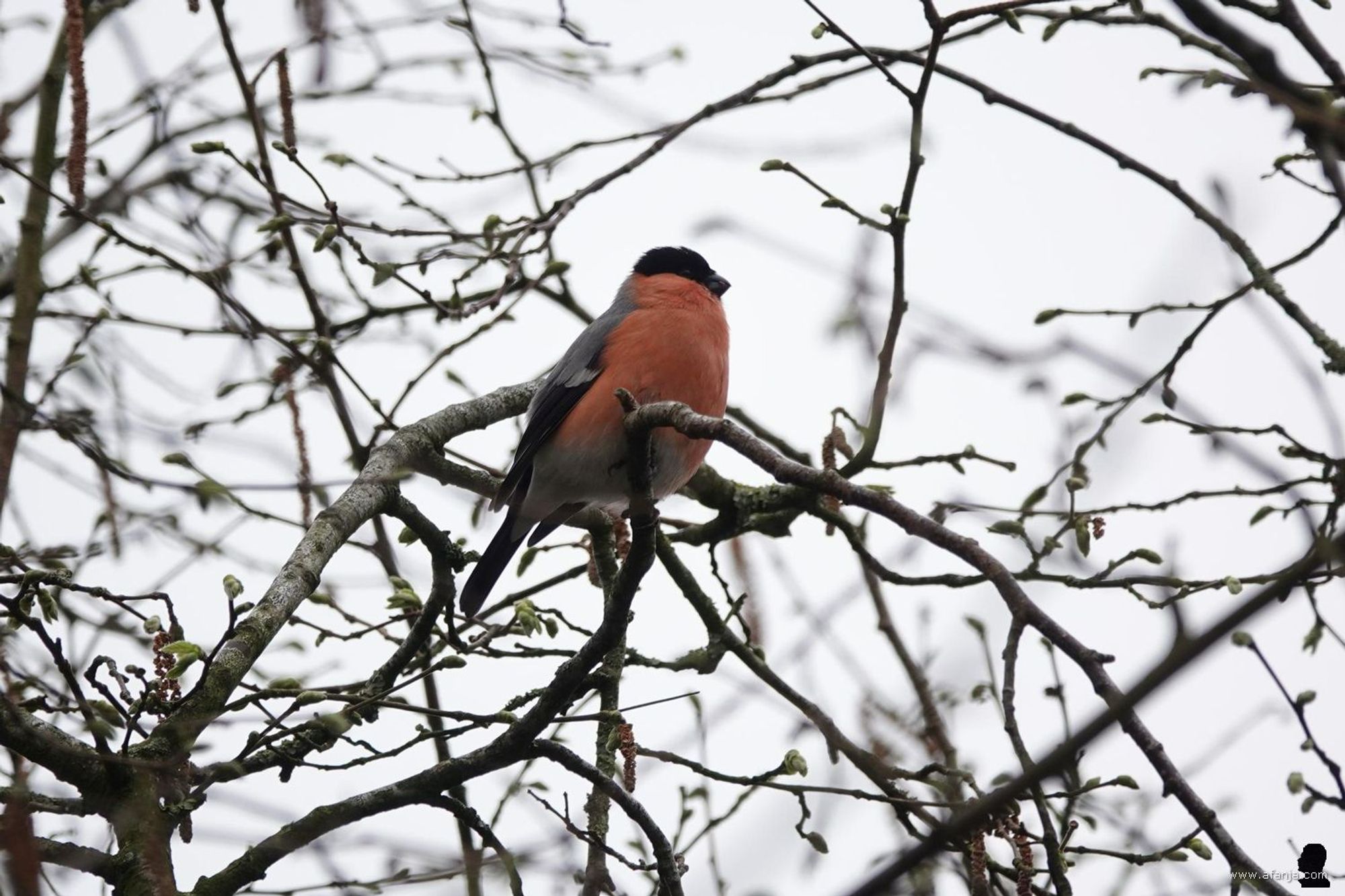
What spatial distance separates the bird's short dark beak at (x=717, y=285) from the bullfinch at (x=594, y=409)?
49cm

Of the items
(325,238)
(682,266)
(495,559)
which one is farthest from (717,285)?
(325,238)

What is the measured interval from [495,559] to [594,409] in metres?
0.59

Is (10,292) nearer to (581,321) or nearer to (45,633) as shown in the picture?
(581,321)

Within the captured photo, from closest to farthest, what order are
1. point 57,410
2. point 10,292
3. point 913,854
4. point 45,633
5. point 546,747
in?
1. point 913,854
2. point 45,633
3. point 546,747
4. point 57,410
5. point 10,292

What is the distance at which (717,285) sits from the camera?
5.07m

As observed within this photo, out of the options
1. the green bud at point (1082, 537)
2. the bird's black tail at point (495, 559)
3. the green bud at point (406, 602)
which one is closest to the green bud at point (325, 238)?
the green bud at point (406, 602)

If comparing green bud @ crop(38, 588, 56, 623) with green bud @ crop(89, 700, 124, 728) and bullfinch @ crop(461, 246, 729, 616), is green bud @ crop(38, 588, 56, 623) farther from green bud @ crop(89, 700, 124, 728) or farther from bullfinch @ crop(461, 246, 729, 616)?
bullfinch @ crop(461, 246, 729, 616)

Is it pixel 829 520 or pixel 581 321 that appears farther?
pixel 581 321

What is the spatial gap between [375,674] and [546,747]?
23.0 inches

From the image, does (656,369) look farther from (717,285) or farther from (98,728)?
(98,728)

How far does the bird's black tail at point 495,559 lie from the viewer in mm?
4184

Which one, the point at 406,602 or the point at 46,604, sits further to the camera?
the point at 406,602

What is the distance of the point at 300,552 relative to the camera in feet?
9.58

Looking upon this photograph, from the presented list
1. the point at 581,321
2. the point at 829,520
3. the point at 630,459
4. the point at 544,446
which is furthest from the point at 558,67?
the point at 630,459
